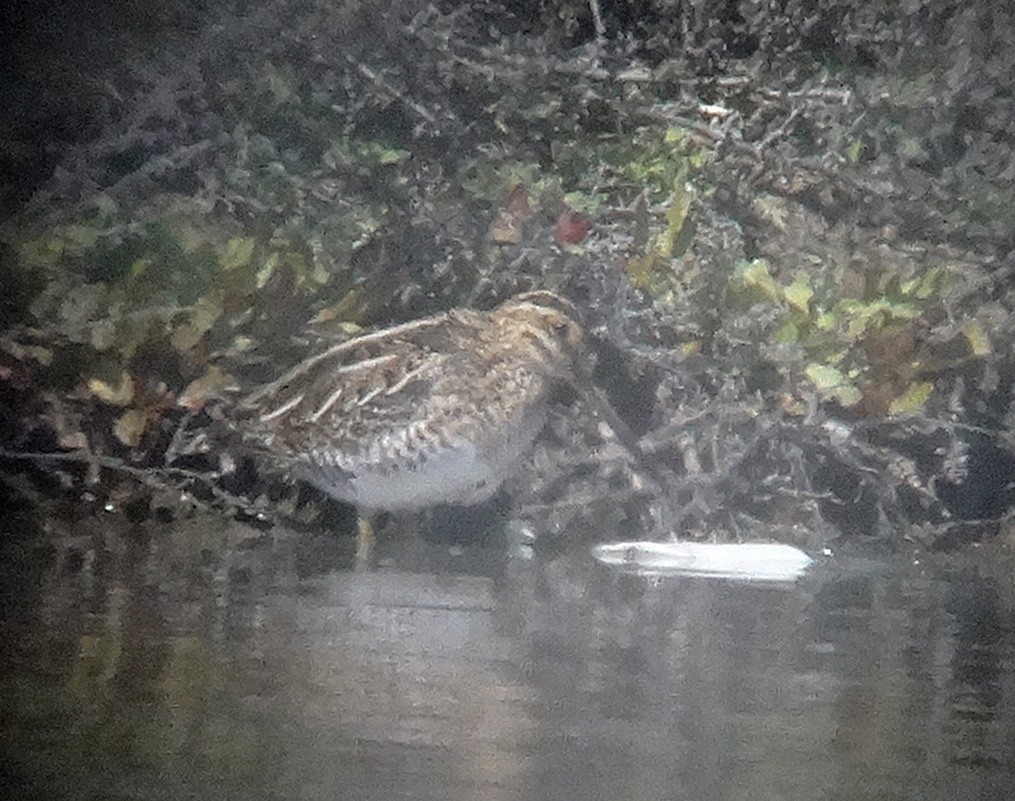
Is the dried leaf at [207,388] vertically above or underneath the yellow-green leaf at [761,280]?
underneath

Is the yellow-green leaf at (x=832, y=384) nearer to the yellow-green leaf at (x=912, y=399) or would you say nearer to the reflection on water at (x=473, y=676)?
the yellow-green leaf at (x=912, y=399)

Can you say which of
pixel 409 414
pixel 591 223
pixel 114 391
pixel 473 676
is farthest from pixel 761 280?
pixel 114 391

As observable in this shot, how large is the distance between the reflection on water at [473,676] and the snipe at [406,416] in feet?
0.20

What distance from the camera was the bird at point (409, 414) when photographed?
114cm

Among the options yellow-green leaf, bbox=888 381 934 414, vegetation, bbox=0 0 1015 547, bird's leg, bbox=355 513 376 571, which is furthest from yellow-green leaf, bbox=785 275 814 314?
bird's leg, bbox=355 513 376 571

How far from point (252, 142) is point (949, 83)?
1.91 feet

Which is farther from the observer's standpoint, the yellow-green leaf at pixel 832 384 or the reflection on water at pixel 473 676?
the yellow-green leaf at pixel 832 384

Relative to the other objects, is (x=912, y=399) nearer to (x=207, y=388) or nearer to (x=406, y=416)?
(x=406, y=416)

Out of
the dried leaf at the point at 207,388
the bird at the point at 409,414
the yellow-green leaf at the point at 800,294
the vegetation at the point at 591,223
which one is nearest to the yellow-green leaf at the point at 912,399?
the vegetation at the point at 591,223

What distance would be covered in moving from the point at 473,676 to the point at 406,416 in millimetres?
255

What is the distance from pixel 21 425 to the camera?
1136 millimetres

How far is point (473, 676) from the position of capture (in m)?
0.97

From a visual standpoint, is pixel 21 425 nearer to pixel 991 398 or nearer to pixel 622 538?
pixel 622 538

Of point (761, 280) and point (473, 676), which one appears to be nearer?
point (473, 676)
